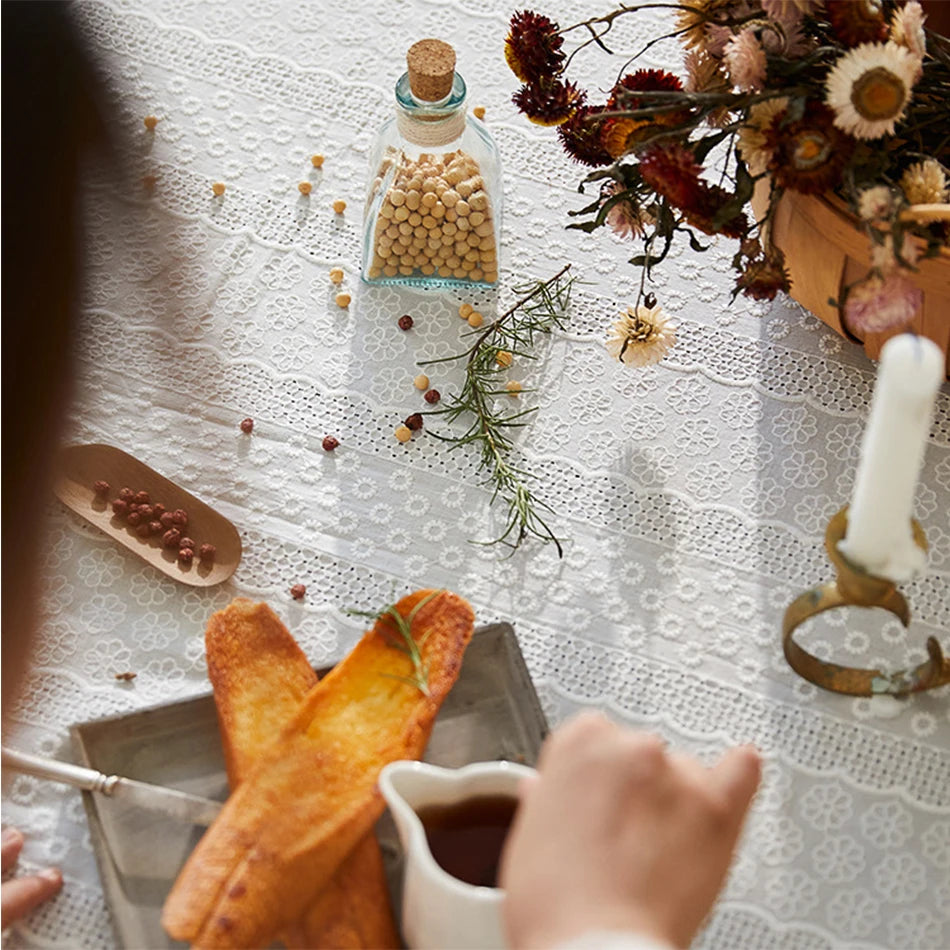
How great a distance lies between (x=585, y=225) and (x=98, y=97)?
55cm

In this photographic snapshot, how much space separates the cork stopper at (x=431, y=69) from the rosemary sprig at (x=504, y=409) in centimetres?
18

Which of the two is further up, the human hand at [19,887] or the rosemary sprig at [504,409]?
the rosemary sprig at [504,409]

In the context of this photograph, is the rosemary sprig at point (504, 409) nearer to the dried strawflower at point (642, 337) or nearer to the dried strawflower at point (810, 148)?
the dried strawflower at point (642, 337)

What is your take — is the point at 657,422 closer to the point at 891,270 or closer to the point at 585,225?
the point at 585,225

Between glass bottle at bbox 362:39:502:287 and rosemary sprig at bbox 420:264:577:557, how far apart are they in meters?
0.05

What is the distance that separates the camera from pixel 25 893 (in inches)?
30.8

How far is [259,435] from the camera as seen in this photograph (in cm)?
102

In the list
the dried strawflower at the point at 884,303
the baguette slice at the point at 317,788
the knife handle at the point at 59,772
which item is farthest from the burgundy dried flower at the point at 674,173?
the knife handle at the point at 59,772

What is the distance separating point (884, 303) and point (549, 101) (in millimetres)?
314

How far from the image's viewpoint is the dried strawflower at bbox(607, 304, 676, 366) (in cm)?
99

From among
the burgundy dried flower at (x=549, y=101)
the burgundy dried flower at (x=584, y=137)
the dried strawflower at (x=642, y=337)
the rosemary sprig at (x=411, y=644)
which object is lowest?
the rosemary sprig at (x=411, y=644)

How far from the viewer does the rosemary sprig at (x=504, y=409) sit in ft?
3.17

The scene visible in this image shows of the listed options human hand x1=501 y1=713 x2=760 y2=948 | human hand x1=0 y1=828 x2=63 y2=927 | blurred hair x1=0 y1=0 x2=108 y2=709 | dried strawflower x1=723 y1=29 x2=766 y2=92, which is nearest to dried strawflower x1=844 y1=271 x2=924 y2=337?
dried strawflower x1=723 y1=29 x2=766 y2=92

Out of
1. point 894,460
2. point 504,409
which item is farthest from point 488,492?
point 894,460
